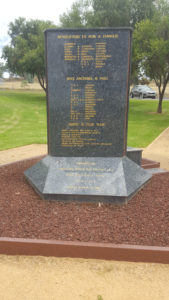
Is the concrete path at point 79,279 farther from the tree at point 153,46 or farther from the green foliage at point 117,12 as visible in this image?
the green foliage at point 117,12

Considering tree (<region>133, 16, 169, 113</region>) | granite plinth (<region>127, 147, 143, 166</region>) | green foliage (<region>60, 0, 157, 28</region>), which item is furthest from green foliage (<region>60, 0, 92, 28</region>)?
granite plinth (<region>127, 147, 143, 166</region>)

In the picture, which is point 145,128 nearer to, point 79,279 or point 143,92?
point 79,279

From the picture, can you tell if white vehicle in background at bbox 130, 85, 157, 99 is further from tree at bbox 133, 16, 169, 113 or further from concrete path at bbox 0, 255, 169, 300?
concrete path at bbox 0, 255, 169, 300

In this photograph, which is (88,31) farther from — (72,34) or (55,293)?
(55,293)

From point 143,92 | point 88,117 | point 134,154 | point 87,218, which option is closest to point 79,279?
point 87,218

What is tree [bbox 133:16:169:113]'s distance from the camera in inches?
822

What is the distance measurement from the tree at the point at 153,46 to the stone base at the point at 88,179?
17181mm

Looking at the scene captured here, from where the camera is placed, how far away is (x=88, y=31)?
5.74 m

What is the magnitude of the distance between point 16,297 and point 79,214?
2.17 metres

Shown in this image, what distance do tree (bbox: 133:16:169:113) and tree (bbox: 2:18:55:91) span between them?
15.0 meters

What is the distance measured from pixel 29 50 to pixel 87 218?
35.3m

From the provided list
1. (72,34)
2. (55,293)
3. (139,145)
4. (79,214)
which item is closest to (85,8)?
(139,145)

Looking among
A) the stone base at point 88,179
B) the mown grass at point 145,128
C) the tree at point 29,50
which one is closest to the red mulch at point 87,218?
the stone base at point 88,179

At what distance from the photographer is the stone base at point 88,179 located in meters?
5.82
